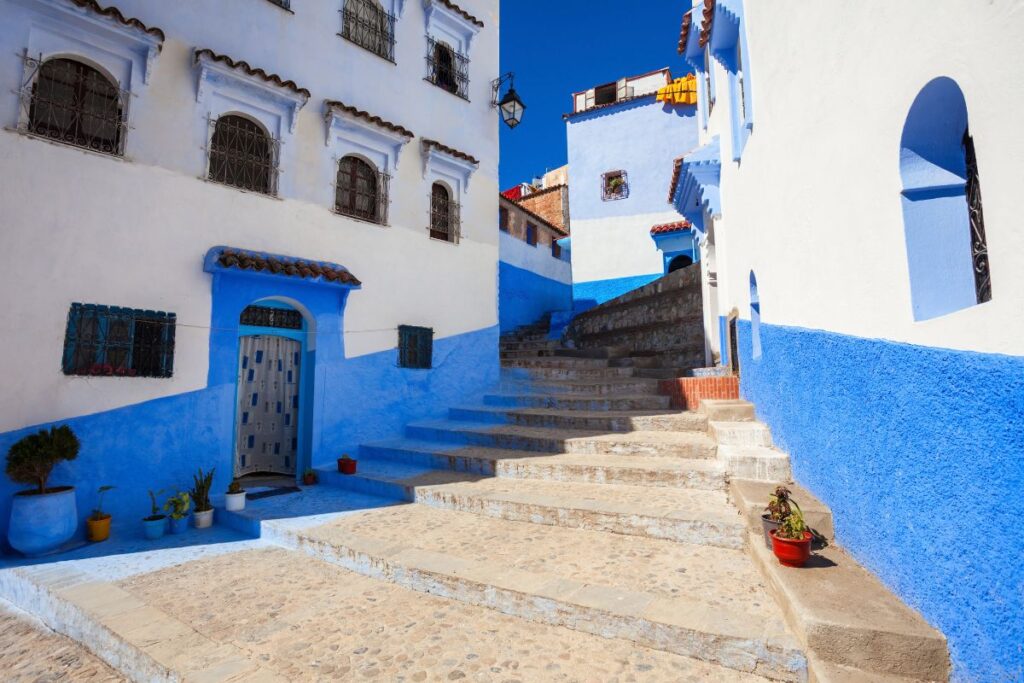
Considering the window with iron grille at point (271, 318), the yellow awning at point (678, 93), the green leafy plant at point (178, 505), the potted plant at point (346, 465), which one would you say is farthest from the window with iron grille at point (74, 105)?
the yellow awning at point (678, 93)

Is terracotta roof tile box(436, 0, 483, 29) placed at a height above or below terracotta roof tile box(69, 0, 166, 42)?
above

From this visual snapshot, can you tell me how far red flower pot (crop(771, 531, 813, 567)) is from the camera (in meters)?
3.52

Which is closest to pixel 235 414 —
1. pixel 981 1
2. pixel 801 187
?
pixel 801 187

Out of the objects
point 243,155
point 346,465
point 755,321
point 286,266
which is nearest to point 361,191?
point 243,155

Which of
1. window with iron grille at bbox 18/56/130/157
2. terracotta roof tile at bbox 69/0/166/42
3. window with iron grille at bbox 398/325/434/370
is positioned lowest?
window with iron grille at bbox 398/325/434/370

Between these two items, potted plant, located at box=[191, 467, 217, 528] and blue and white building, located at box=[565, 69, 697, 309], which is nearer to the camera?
potted plant, located at box=[191, 467, 217, 528]

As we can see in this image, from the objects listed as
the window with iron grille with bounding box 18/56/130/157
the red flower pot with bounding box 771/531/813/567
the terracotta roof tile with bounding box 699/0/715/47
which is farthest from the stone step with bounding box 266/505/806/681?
the terracotta roof tile with bounding box 699/0/715/47

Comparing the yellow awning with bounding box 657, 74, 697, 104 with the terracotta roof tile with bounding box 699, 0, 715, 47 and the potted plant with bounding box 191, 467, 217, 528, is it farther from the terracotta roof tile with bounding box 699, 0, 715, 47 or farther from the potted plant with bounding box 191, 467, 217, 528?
the potted plant with bounding box 191, 467, 217, 528

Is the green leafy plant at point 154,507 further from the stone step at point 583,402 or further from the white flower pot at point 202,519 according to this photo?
the stone step at point 583,402

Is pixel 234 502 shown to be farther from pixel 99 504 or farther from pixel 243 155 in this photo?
pixel 243 155

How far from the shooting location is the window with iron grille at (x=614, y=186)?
19.2 metres

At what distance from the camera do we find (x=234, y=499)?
261 inches

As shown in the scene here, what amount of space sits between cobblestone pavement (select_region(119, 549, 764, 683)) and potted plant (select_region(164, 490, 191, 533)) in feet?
4.87

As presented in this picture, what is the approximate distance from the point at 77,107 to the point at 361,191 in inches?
156
